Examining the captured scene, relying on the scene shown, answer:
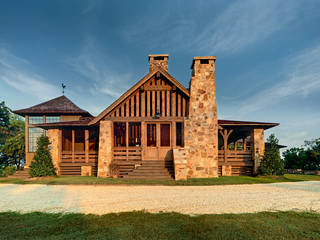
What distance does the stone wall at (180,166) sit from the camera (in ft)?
39.0

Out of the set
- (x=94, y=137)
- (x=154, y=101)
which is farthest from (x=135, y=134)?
(x=154, y=101)

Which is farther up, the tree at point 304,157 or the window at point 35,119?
the window at point 35,119

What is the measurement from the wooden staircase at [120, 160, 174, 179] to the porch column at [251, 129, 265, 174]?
697cm

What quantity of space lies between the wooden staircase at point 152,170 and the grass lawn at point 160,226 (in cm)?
701

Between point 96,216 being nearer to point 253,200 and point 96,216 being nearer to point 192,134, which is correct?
point 253,200

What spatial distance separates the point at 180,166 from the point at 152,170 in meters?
2.04

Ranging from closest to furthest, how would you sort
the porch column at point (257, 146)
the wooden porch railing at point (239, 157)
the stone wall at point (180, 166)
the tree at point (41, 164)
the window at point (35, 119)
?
the stone wall at point (180, 166) < the tree at point (41, 164) < the porch column at point (257, 146) < the wooden porch railing at point (239, 157) < the window at point (35, 119)

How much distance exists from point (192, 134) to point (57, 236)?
35.9ft

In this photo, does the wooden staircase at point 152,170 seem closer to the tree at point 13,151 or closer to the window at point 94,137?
the window at point 94,137

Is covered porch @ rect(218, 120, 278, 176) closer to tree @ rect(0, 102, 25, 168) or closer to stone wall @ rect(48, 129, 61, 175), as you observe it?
stone wall @ rect(48, 129, 61, 175)

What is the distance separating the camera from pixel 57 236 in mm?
3883

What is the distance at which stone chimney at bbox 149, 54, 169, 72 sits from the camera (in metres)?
16.5

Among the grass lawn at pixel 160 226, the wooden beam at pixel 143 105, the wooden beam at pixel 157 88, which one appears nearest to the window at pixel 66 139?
the wooden beam at pixel 143 105

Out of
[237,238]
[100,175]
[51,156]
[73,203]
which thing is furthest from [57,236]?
[51,156]
